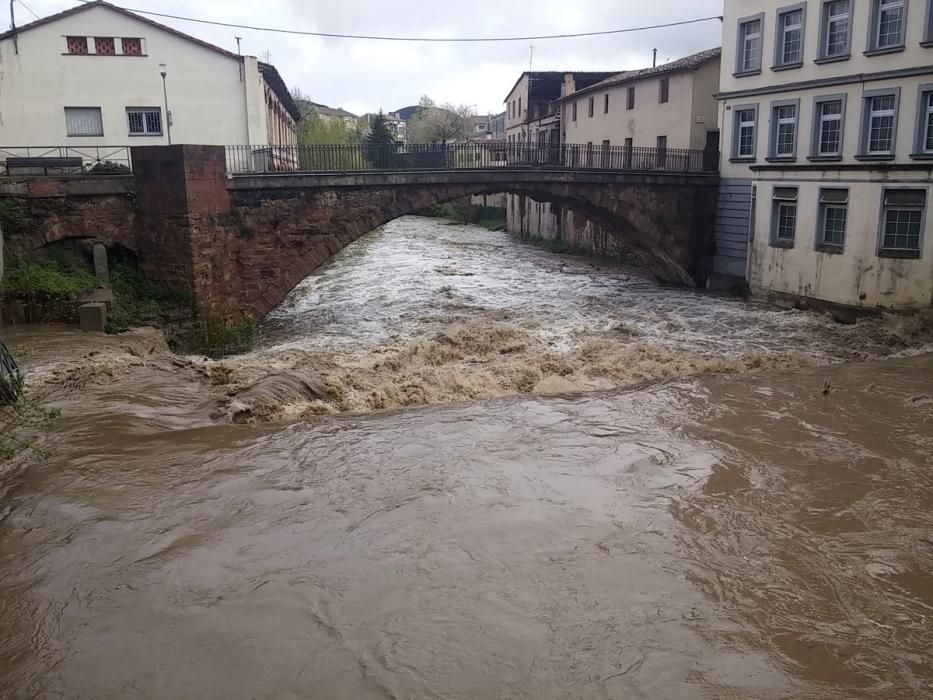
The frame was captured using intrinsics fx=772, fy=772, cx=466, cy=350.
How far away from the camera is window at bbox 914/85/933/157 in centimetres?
1798

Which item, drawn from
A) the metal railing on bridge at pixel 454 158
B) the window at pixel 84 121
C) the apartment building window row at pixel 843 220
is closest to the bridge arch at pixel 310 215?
the metal railing on bridge at pixel 454 158

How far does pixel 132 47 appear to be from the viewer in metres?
25.8

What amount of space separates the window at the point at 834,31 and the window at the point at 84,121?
73.8 feet

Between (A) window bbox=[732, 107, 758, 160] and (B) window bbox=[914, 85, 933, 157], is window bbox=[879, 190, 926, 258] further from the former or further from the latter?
(A) window bbox=[732, 107, 758, 160]

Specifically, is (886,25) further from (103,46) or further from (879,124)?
(103,46)

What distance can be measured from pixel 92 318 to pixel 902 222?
18.0 metres

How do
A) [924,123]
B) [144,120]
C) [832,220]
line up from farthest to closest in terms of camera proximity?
[144,120]
[832,220]
[924,123]

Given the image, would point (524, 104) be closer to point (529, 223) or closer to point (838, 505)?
point (529, 223)

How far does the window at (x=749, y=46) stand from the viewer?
2291cm

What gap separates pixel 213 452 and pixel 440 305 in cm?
1311

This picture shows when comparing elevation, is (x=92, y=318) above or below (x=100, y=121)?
below

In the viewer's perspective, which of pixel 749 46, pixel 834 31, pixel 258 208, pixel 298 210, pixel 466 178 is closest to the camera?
pixel 258 208

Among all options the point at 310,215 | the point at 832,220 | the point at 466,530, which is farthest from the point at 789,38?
the point at 466,530

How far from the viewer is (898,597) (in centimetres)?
650
